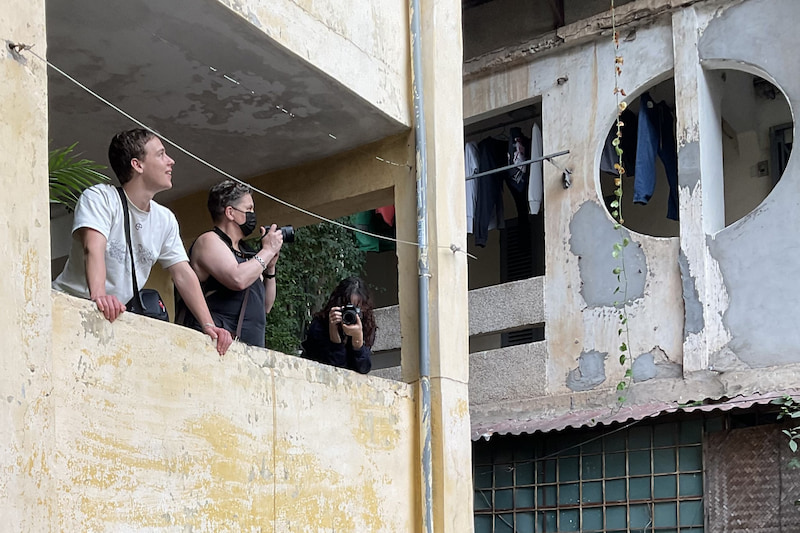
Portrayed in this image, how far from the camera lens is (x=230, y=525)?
18.2 ft

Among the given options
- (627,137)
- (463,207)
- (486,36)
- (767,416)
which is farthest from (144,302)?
(486,36)

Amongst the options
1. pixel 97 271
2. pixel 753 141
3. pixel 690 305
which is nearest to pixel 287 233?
pixel 97 271

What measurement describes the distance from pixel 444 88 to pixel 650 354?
4467mm

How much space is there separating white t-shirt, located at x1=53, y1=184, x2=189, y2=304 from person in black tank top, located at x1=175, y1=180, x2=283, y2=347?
361 mm

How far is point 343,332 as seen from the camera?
273 inches

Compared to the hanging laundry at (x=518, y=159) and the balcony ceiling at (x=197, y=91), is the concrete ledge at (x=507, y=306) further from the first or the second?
the balcony ceiling at (x=197, y=91)

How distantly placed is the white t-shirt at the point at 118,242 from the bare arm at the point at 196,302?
64 millimetres

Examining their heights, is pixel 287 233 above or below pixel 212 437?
above

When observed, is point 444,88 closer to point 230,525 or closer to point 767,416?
point 230,525

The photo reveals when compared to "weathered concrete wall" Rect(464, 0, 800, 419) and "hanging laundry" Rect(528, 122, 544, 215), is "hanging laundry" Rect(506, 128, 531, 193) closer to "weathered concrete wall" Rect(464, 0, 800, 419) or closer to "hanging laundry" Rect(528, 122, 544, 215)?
"hanging laundry" Rect(528, 122, 544, 215)

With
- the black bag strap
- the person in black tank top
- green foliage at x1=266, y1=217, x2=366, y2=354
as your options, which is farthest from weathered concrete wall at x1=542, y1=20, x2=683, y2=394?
the black bag strap

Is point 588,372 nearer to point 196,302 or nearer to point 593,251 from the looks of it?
point 593,251

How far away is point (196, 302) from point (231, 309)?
1.97 ft

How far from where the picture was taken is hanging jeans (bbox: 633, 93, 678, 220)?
11664mm
